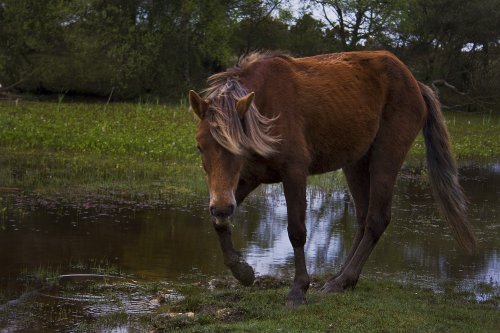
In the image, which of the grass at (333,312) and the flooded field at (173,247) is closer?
the grass at (333,312)

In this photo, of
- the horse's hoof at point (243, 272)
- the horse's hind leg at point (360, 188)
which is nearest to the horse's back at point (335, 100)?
the horse's hind leg at point (360, 188)

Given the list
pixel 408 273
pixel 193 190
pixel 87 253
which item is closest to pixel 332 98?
pixel 408 273

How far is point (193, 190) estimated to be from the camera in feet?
36.4

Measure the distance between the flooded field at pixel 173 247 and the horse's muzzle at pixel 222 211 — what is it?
1074 mm

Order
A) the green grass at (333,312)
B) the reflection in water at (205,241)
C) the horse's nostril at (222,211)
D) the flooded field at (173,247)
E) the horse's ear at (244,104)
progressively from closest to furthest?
the horse's nostril at (222,211) → the green grass at (333,312) → the horse's ear at (244,104) → the flooded field at (173,247) → the reflection in water at (205,241)

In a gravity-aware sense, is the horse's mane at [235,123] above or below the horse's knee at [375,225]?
above

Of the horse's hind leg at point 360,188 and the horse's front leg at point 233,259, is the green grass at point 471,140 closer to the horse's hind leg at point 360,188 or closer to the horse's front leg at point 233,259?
the horse's hind leg at point 360,188

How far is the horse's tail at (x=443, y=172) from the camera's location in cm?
719

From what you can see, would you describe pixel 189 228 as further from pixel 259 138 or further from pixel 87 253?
pixel 259 138

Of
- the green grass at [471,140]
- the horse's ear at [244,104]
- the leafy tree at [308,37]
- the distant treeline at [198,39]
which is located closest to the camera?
the horse's ear at [244,104]

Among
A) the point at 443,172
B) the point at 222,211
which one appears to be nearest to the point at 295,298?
the point at 222,211

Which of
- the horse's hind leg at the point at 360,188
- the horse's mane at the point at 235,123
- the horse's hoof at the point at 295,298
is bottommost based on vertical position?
the horse's hoof at the point at 295,298

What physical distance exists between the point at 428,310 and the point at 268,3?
25364 mm

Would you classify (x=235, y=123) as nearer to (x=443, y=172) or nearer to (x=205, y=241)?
(x=443, y=172)
